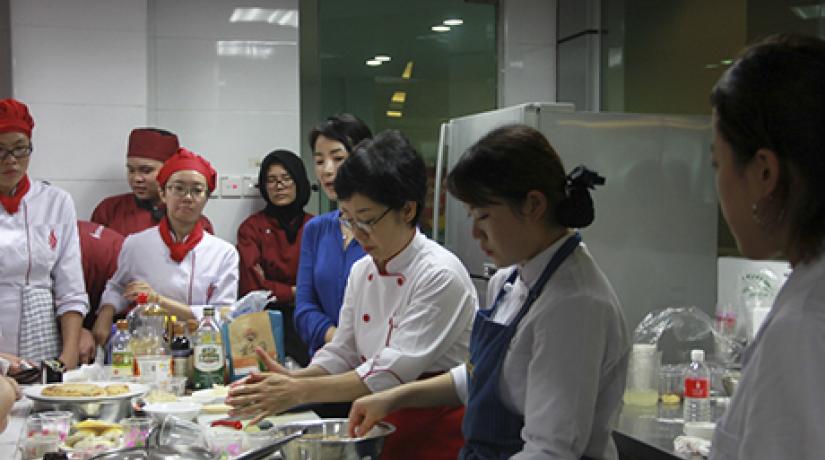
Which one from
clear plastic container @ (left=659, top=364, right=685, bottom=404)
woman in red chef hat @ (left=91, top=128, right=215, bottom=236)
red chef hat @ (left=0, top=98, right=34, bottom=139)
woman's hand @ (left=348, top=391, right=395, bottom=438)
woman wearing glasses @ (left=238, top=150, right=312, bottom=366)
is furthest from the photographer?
woman wearing glasses @ (left=238, top=150, right=312, bottom=366)

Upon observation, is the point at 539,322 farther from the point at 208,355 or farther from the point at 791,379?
the point at 208,355

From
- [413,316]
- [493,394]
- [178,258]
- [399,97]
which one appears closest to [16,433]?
[413,316]

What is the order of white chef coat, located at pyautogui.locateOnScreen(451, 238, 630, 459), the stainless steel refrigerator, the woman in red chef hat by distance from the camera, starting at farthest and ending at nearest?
the woman in red chef hat → the stainless steel refrigerator → white chef coat, located at pyautogui.locateOnScreen(451, 238, 630, 459)

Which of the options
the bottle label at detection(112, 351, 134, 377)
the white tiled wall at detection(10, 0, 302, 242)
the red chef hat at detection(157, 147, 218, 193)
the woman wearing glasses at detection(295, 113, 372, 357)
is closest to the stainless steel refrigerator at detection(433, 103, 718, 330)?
the woman wearing glasses at detection(295, 113, 372, 357)

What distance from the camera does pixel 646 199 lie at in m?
3.59

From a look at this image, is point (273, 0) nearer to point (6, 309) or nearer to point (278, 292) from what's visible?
point (278, 292)

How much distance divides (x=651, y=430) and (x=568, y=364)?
114 centimetres

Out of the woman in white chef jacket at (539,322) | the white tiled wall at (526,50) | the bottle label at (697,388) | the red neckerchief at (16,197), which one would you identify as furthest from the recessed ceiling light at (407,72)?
the woman in white chef jacket at (539,322)

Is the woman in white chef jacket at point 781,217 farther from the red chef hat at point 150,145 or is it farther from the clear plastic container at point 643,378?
the red chef hat at point 150,145

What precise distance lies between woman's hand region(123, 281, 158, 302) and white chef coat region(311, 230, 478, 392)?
4.08 feet

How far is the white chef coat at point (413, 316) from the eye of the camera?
2045 millimetres

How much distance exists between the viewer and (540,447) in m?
1.34

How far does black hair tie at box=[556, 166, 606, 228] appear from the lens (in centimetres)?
144

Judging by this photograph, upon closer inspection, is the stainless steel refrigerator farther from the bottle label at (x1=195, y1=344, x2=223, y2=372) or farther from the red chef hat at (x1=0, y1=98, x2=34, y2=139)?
the red chef hat at (x1=0, y1=98, x2=34, y2=139)
